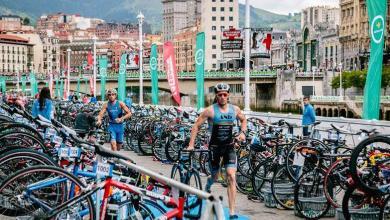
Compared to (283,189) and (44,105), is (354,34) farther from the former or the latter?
(283,189)

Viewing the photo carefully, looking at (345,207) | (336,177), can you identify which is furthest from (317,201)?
(345,207)

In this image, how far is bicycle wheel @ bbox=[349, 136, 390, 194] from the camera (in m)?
7.84

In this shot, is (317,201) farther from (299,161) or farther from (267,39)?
(267,39)

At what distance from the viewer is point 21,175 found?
604cm

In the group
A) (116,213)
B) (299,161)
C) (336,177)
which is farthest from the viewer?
(299,161)

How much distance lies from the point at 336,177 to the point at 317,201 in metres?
0.46

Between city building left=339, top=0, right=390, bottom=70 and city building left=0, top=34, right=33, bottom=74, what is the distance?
289ft

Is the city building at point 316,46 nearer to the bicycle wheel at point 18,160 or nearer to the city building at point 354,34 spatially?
the city building at point 354,34

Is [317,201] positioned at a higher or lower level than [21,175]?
lower

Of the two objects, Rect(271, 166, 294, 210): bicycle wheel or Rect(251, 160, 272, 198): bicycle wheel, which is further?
Rect(251, 160, 272, 198): bicycle wheel

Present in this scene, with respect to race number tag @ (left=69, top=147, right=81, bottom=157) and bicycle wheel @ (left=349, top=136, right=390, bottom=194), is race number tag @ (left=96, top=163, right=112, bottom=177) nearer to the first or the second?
race number tag @ (left=69, top=147, right=81, bottom=157)

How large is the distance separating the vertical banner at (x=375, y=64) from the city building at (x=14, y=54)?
545ft

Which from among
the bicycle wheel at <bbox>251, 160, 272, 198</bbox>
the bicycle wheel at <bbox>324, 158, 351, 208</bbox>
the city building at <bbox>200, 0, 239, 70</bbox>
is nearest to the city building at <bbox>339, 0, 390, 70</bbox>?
the city building at <bbox>200, 0, 239, 70</bbox>

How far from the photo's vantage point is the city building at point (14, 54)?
178 meters
